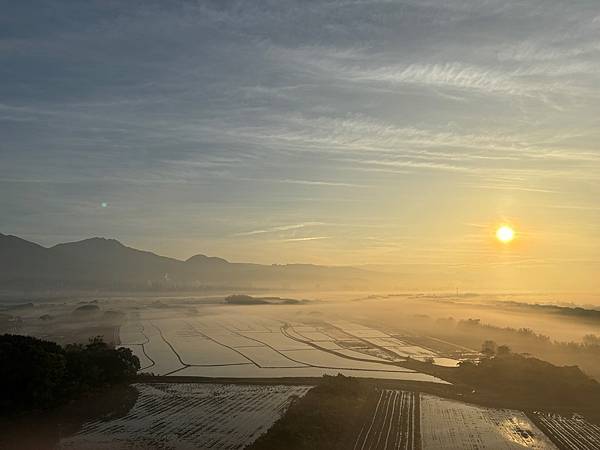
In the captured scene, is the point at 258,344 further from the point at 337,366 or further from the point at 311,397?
the point at 311,397

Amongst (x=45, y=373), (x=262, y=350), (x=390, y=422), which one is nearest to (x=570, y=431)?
(x=390, y=422)

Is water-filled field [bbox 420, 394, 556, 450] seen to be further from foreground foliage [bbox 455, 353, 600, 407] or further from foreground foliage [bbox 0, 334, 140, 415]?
foreground foliage [bbox 0, 334, 140, 415]

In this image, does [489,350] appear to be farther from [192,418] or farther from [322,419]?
[192,418]

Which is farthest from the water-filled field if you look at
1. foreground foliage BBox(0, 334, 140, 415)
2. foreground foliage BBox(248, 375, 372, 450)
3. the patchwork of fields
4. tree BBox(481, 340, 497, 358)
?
tree BBox(481, 340, 497, 358)

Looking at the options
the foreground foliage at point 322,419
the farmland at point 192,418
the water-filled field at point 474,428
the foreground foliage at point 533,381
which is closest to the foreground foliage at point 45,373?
the farmland at point 192,418

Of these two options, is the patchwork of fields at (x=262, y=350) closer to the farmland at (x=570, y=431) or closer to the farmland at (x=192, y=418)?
the farmland at (x=192, y=418)

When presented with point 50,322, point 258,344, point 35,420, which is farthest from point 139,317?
point 35,420

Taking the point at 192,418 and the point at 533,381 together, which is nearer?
the point at 192,418

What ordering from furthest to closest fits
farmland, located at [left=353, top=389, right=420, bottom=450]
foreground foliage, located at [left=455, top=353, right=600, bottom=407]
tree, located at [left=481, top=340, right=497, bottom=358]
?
tree, located at [left=481, top=340, right=497, bottom=358]
foreground foliage, located at [left=455, top=353, right=600, bottom=407]
farmland, located at [left=353, top=389, right=420, bottom=450]
